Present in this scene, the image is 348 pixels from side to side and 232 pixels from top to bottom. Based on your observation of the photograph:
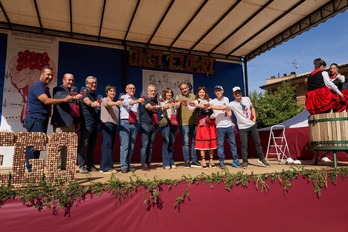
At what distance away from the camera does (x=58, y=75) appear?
7656 mm

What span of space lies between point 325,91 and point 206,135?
7.47 ft

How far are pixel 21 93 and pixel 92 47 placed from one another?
8.50 feet

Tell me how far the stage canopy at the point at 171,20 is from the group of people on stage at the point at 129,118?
3.31 metres

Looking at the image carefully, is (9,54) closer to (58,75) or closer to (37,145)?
(58,75)

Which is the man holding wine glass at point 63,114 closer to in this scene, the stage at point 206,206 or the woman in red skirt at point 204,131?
the stage at point 206,206

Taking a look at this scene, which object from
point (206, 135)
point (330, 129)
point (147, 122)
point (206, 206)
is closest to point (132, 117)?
point (147, 122)

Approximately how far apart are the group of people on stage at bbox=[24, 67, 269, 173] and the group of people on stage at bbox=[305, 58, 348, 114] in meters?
1.16

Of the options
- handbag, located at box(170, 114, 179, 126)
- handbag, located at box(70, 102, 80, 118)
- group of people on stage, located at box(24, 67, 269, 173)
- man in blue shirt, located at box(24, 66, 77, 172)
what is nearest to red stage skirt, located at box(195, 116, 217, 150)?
group of people on stage, located at box(24, 67, 269, 173)

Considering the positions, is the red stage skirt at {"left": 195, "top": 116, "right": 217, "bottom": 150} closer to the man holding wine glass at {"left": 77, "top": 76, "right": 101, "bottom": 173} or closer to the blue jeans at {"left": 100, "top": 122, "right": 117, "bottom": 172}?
→ the blue jeans at {"left": 100, "top": 122, "right": 117, "bottom": 172}

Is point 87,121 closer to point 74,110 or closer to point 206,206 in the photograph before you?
point 74,110

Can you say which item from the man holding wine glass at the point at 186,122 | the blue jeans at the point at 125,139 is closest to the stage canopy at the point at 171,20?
the man holding wine glass at the point at 186,122

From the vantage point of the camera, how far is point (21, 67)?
24.0ft

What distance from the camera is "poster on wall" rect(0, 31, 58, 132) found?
23.1ft

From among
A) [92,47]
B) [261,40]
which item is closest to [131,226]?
[92,47]
